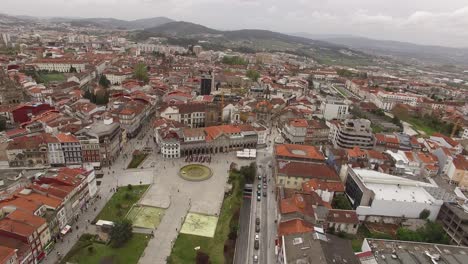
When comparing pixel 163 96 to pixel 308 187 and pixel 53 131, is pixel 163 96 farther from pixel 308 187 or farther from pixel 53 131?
pixel 308 187

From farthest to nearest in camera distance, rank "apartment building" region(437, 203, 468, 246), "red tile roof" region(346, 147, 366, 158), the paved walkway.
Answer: "red tile roof" region(346, 147, 366, 158)
"apartment building" region(437, 203, 468, 246)
the paved walkway

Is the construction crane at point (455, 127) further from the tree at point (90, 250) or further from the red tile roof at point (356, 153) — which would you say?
the tree at point (90, 250)

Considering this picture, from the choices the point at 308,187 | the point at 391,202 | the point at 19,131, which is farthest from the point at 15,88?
the point at 391,202

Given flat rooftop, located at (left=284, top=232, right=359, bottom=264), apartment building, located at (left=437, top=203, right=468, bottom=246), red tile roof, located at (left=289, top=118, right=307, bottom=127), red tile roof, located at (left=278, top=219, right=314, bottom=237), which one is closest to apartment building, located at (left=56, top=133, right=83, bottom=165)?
red tile roof, located at (left=278, top=219, right=314, bottom=237)

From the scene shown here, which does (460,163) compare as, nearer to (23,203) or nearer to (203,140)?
(203,140)

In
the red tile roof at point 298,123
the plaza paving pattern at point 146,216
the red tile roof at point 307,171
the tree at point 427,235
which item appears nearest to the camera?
the tree at point 427,235

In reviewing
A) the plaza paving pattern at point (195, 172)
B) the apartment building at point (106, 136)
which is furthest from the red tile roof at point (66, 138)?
the plaza paving pattern at point (195, 172)

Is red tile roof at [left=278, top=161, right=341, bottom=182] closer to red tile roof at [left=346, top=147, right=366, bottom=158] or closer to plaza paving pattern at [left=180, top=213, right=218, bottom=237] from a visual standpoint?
red tile roof at [left=346, top=147, right=366, bottom=158]
